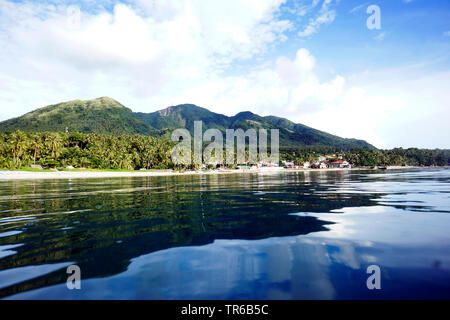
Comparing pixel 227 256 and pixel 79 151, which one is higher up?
pixel 79 151

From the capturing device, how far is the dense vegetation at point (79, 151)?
111312 millimetres

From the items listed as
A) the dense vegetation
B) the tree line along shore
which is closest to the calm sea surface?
the tree line along shore

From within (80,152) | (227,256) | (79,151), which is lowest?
(227,256)

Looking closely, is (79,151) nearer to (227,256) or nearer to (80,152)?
(80,152)

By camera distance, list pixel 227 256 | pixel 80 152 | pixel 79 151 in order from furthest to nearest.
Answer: pixel 79 151 → pixel 80 152 → pixel 227 256

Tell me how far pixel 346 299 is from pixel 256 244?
4226 millimetres

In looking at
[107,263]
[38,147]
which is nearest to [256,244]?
[107,263]

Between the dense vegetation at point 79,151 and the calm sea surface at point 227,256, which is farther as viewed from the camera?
the dense vegetation at point 79,151

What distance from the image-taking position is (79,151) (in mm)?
133500

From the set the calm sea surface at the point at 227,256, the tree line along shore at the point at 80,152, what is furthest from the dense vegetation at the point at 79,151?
the calm sea surface at the point at 227,256

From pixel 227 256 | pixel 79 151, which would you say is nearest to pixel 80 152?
pixel 79 151

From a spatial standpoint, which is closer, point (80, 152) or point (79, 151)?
point (80, 152)

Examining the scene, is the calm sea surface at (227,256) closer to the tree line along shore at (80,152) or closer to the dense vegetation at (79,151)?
the tree line along shore at (80,152)
